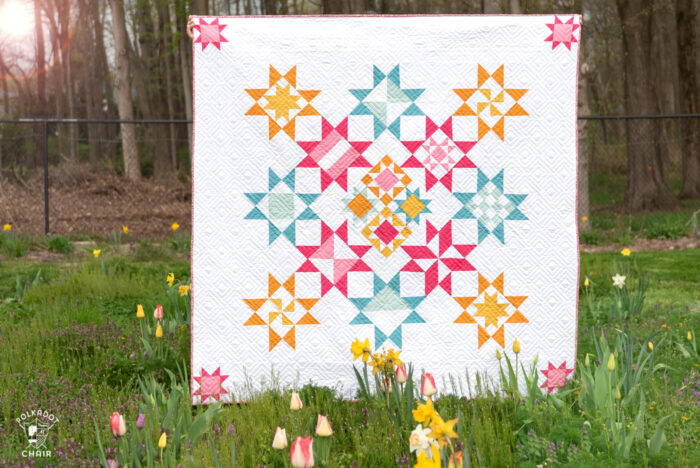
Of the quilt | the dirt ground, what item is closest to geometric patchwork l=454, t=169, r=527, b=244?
the quilt

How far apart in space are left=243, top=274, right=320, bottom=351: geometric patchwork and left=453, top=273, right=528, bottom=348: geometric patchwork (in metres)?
0.72

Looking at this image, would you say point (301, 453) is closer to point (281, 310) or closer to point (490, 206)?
point (281, 310)

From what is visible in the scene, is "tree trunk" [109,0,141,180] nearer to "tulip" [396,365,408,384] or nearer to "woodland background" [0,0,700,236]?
"woodland background" [0,0,700,236]

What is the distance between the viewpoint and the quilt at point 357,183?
305 centimetres

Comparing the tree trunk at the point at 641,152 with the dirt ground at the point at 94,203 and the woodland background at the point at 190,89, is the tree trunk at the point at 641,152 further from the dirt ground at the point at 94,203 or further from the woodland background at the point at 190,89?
the dirt ground at the point at 94,203

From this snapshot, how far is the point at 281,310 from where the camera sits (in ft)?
10.0

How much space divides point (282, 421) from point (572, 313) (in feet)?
4.91

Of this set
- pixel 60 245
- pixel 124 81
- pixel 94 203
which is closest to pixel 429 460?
pixel 60 245

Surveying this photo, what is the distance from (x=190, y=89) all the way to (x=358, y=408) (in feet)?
45.0

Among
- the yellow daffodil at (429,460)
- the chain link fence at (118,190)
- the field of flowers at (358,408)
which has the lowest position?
the field of flowers at (358,408)

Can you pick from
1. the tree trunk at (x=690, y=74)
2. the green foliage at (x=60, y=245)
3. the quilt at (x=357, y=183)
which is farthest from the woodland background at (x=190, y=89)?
the quilt at (x=357, y=183)

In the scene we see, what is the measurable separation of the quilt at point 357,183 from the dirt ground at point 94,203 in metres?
6.10

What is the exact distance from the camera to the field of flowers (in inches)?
86.4

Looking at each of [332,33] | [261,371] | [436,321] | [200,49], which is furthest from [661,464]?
[200,49]
